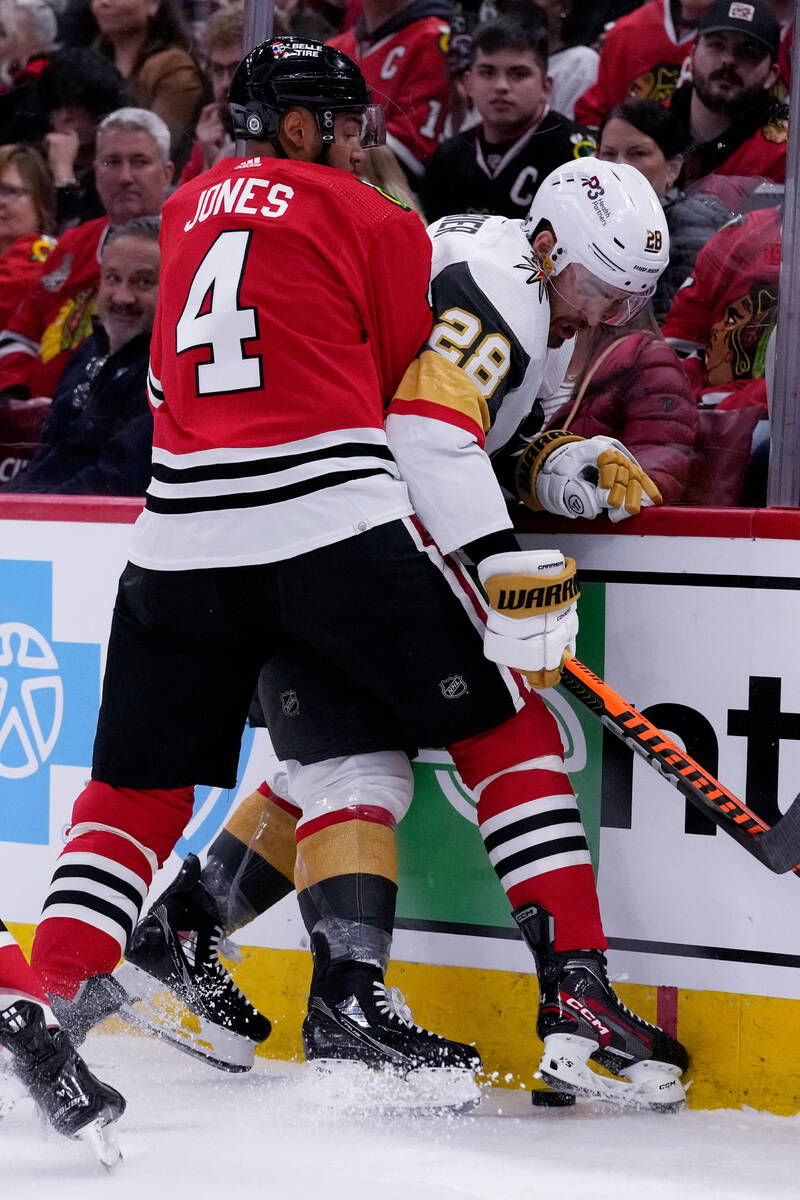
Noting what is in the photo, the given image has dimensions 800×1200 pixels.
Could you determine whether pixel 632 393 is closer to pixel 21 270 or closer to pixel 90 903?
pixel 90 903

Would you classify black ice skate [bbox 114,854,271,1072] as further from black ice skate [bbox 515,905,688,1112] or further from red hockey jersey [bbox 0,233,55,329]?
red hockey jersey [bbox 0,233,55,329]

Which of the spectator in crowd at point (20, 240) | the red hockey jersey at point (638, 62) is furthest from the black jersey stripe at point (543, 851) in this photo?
the spectator in crowd at point (20, 240)

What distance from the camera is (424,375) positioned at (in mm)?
1976

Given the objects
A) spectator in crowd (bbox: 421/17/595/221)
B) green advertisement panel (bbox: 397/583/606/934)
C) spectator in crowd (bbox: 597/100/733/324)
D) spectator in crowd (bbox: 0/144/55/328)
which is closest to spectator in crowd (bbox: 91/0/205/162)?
spectator in crowd (bbox: 0/144/55/328)

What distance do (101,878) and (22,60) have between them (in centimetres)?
246

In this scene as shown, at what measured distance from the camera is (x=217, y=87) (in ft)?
9.51

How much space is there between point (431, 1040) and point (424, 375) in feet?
2.91

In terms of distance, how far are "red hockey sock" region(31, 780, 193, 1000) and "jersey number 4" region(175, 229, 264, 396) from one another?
59cm

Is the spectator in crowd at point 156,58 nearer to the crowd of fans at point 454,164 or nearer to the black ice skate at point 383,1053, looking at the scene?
the crowd of fans at point 454,164

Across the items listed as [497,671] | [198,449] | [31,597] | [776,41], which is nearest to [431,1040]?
[497,671]

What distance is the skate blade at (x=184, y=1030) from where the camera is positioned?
7.13ft

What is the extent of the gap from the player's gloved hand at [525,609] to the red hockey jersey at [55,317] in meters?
1.50

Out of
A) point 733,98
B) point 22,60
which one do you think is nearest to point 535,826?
point 733,98

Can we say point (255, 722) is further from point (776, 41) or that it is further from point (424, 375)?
point (776, 41)
